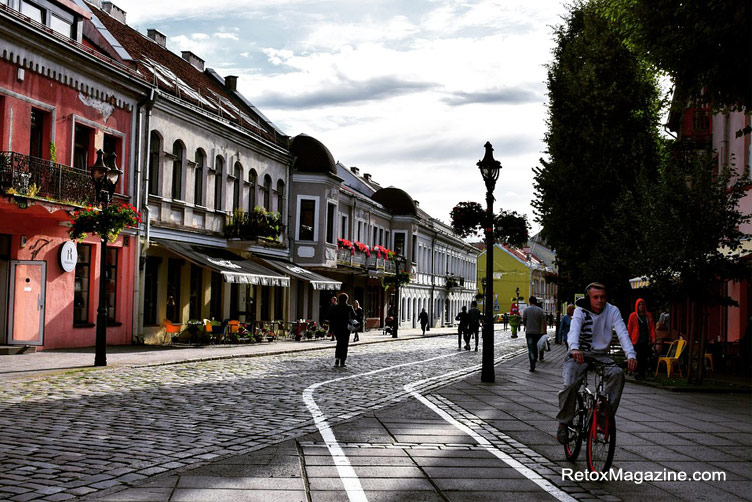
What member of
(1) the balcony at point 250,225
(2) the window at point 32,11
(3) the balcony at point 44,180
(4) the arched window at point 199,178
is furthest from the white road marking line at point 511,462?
(1) the balcony at point 250,225

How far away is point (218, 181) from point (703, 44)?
24.8 metres

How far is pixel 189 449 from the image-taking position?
8469 millimetres

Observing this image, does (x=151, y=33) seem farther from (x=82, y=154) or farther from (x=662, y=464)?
(x=662, y=464)

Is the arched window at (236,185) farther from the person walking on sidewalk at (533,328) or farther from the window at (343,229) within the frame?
the person walking on sidewalk at (533,328)

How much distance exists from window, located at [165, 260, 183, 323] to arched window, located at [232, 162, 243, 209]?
5623mm

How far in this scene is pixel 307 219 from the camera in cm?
4309

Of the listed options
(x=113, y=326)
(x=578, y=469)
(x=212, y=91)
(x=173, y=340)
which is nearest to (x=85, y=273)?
(x=113, y=326)

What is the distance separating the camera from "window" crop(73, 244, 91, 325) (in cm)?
2505

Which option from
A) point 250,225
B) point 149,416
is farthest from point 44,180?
point 250,225

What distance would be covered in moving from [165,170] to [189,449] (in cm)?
2243

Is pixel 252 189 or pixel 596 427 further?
pixel 252 189

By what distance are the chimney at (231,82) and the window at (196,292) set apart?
13873 millimetres

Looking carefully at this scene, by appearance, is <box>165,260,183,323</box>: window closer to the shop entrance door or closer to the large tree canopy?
the shop entrance door

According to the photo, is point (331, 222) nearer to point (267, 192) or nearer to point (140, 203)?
point (267, 192)
